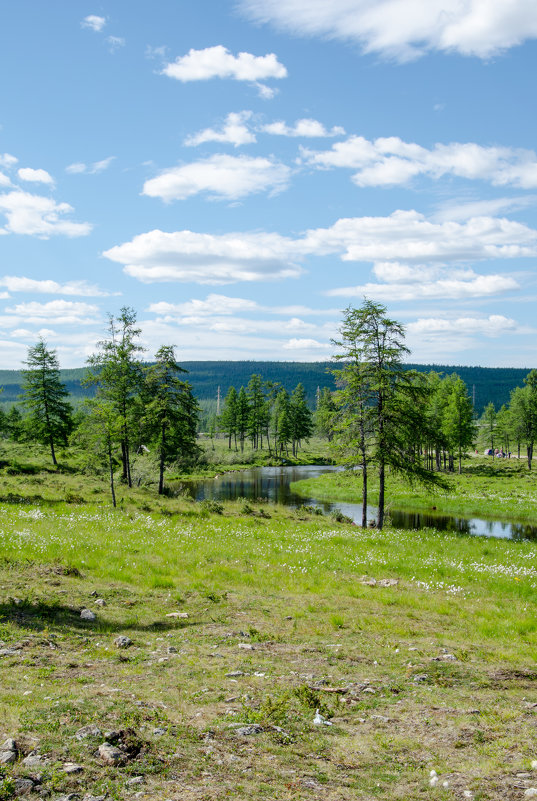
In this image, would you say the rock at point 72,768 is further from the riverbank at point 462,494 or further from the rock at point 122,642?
the riverbank at point 462,494

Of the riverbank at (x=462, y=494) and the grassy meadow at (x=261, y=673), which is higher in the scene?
the grassy meadow at (x=261, y=673)

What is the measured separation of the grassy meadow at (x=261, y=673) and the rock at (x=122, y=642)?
0.13 m

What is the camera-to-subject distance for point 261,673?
8078mm

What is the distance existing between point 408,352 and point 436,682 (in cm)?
2164

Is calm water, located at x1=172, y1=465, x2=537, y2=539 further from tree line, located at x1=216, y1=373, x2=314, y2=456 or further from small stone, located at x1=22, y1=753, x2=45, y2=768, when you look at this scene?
small stone, located at x1=22, y1=753, x2=45, y2=768

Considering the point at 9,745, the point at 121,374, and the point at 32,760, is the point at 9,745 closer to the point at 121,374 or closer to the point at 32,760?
the point at 32,760

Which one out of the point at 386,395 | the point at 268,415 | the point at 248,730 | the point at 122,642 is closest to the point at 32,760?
the point at 248,730

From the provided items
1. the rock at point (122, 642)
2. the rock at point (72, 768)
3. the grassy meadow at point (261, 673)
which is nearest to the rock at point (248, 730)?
the grassy meadow at point (261, 673)

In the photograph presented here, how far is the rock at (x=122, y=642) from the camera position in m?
9.09

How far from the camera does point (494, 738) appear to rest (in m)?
6.14

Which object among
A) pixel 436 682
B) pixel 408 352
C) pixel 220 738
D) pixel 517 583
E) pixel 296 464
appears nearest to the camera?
pixel 220 738

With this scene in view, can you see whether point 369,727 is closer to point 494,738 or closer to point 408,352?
point 494,738

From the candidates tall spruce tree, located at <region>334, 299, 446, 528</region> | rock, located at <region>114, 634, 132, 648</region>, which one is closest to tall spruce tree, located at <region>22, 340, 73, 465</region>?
tall spruce tree, located at <region>334, 299, 446, 528</region>

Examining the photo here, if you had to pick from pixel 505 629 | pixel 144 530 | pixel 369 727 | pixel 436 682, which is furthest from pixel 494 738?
pixel 144 530
